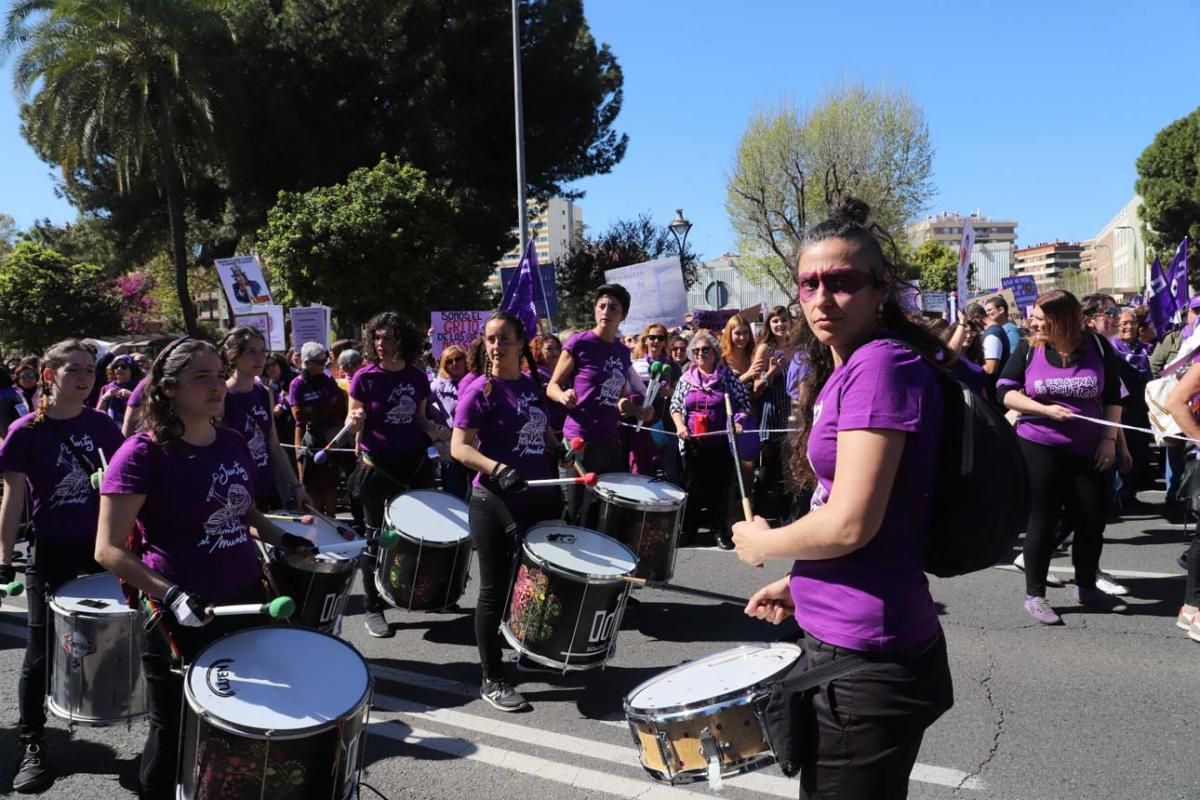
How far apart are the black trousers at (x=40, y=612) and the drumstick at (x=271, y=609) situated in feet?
5.32

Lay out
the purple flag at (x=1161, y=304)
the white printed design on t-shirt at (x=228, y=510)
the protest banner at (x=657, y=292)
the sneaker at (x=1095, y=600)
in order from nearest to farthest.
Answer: the white printed design on t-shirt at (x=228, y=510) < the sneaker at (x=1095, y=600) < the protest banner at (x=657, y=292) < the purple flag at (x=1161, y=304)

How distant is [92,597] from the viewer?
4086mm

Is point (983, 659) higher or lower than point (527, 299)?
lower

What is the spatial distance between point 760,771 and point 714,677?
54.0 inches

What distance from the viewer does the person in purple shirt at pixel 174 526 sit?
301 centimetres

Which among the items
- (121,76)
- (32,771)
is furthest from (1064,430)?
(121,76)

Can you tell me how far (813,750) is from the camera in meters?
2.11

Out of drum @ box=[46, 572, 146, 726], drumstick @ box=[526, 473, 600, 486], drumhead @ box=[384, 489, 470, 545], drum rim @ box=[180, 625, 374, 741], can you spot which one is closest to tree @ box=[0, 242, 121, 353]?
drumhead @ box=[384, 489, 470, 545]

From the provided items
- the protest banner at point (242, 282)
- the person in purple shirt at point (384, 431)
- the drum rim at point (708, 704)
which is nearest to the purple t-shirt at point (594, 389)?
the person in purple shirt at point (384, 431)

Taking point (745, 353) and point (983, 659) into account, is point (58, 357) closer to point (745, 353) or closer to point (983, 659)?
point (983, 659)

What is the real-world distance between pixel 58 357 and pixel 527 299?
296 inches

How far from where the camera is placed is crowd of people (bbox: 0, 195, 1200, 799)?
2.03m

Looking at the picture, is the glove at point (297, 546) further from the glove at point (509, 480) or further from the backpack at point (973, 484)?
the backpack at point (973, 484)

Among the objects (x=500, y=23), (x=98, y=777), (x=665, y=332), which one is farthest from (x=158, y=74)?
(x=98, y=777)
